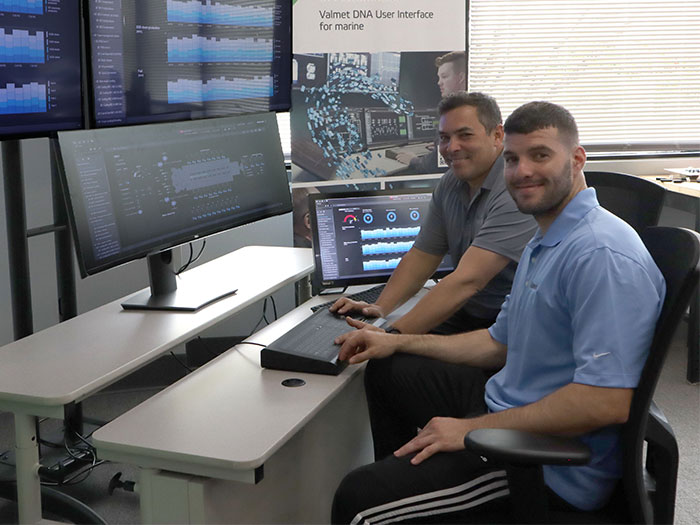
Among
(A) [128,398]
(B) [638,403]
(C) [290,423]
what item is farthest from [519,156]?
(A) [128,398]

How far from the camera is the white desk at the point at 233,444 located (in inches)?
61.2

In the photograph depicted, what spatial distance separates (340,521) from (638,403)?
637 mm

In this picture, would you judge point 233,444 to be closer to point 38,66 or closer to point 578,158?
point 578,158

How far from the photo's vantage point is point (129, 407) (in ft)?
11.6

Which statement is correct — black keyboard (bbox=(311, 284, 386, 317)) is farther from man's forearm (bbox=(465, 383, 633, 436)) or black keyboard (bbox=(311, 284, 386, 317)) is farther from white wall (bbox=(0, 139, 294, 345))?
white wall (bbox=(0, 139, 294, 345))

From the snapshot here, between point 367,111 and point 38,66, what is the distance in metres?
1.57

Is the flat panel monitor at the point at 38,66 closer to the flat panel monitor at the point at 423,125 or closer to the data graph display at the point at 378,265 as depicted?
the data graph display at the point at 378,265

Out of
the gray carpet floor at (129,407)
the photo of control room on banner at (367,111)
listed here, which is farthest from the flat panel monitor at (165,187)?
the photo of control room on banner at (367,111)

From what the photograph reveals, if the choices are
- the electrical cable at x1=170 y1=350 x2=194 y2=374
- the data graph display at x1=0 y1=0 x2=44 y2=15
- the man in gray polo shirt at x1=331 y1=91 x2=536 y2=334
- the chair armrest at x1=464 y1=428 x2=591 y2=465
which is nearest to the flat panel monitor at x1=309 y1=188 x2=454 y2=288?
the man in gray polo shirt at x1=331 y1=91 x2=536 y2=334

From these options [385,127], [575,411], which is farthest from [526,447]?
[385,127]

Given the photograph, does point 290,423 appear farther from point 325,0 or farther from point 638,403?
point 325,0

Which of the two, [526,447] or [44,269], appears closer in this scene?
[526,447]

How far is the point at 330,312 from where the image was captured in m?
2.33

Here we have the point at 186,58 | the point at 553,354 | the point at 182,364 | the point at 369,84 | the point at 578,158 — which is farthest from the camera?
the point at 182,364
